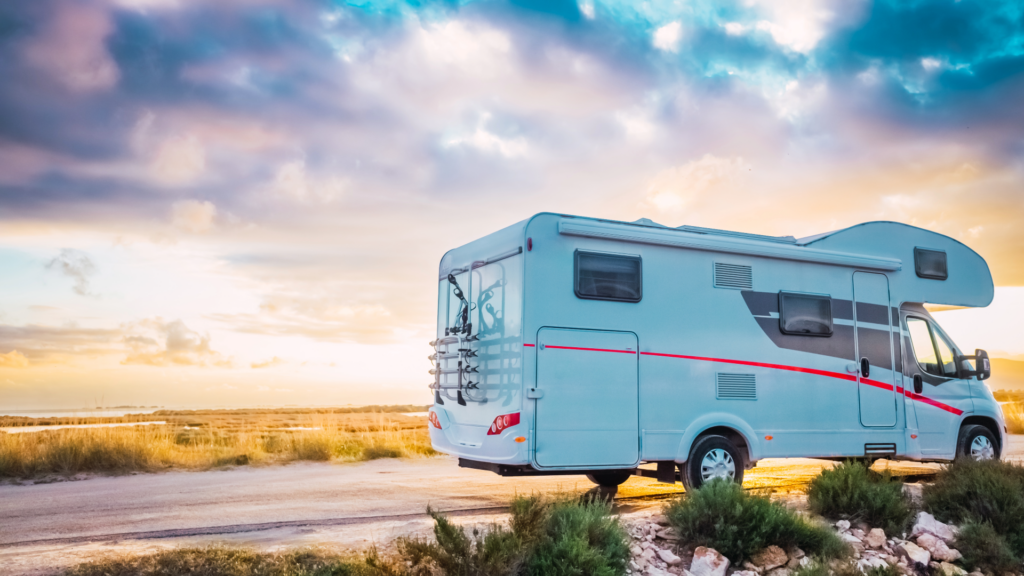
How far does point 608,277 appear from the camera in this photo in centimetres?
830

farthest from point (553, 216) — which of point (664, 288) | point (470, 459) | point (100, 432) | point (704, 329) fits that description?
point (100, 432)

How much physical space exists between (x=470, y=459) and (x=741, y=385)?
328 cm

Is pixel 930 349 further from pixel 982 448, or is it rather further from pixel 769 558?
pixel 769 558

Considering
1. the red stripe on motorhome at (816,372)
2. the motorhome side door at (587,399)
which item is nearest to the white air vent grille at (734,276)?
the red stripe on motorhome at (816,372)

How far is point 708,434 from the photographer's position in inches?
345

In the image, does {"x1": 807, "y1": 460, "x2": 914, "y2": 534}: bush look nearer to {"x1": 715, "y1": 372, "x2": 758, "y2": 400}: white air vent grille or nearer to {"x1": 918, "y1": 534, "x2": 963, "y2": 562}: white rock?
{"x1": 918, "y1": 534, "x2": 963, "y2": 562}: white rock

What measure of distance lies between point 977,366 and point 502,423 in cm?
722

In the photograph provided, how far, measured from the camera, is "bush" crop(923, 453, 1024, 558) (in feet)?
24.9

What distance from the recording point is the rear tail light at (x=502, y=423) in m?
7.75

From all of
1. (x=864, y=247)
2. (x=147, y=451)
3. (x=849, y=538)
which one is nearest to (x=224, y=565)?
(x=849, y=538)

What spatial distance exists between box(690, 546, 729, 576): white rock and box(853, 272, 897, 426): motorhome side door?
14.5ft

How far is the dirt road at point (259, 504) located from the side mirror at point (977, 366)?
2399mm

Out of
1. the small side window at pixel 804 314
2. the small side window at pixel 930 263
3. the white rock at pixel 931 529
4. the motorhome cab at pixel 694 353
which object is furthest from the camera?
the small side window at pixel 930 263

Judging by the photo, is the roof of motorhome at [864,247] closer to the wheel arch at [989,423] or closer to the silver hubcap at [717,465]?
the wheel arch at [989,423]
